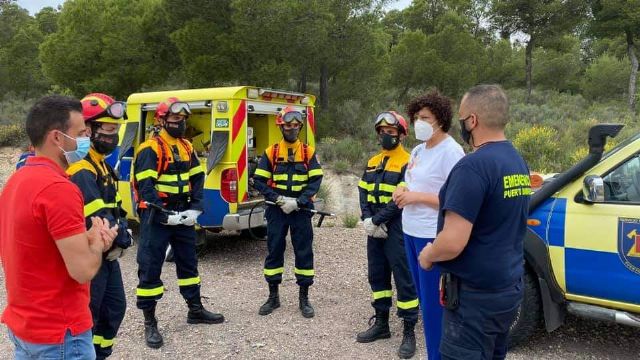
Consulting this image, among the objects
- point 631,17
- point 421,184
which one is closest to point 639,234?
point 421,184

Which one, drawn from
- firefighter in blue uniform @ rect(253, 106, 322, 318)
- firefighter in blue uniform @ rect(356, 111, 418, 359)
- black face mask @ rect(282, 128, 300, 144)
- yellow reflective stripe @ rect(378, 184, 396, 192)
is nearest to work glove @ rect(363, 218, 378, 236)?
firefighter in blue uniform @ rect(356, 111, 418, 359)

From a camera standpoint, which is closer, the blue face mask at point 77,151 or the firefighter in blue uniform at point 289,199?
the blue face mask at point 77,151

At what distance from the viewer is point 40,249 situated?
75.9 inches

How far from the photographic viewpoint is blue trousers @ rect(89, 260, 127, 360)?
10.3 ft

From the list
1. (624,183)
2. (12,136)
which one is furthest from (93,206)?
(12,136)

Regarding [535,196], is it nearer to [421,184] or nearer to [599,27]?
[421,184]

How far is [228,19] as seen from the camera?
603 inches

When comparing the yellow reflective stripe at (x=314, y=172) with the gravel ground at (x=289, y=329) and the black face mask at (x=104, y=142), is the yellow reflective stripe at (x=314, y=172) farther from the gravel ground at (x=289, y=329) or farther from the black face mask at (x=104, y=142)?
the black face mask at (x=104, y=142)

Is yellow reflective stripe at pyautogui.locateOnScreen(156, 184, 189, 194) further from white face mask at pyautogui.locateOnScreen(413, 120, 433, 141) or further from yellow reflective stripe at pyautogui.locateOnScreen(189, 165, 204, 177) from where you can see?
white face mask at pyautogui.locateOnScreen(413, 120, 433, 141)

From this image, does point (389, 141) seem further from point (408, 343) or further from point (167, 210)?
point (167, 210)

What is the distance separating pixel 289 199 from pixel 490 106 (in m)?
2.74

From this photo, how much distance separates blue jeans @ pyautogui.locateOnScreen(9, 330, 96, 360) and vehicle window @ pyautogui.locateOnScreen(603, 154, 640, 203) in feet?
11.5

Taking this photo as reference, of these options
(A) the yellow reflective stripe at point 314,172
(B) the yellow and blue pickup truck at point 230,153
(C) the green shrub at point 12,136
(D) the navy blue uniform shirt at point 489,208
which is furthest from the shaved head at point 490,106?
(C) the green shrub at point 12,136

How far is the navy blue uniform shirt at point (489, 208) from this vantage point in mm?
2168
